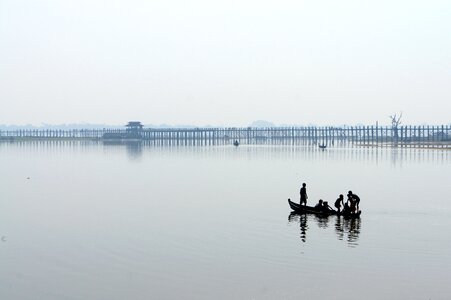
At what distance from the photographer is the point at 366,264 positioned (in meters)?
19.0

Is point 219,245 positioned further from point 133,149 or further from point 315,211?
point 133,149

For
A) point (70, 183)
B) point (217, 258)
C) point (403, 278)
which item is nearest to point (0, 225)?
point (217, 258)

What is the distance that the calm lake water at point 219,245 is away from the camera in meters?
16.8

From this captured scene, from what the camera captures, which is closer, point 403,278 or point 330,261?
point 403,278

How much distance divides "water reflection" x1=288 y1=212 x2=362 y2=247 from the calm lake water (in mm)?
39

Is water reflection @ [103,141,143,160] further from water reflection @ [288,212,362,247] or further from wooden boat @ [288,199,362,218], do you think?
water reflection @ [288,212,362,247]

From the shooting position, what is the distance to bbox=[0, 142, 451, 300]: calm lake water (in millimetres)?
16797

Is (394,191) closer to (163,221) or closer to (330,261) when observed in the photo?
(163,221)

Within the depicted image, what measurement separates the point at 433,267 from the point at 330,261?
2750mm

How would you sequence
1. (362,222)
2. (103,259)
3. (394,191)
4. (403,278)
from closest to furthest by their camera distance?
(403,278)
(103,259)
(362,222)
(394,191)

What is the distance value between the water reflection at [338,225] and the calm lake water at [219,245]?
0.13ft

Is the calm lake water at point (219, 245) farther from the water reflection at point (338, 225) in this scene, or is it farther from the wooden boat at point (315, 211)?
the wooden boat at point (315, 211)

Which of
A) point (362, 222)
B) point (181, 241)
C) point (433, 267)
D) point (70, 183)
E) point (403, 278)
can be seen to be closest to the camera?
point (403, 278)

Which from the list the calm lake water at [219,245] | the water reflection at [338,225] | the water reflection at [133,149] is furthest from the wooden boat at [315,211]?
the water reflection at [133,149]
